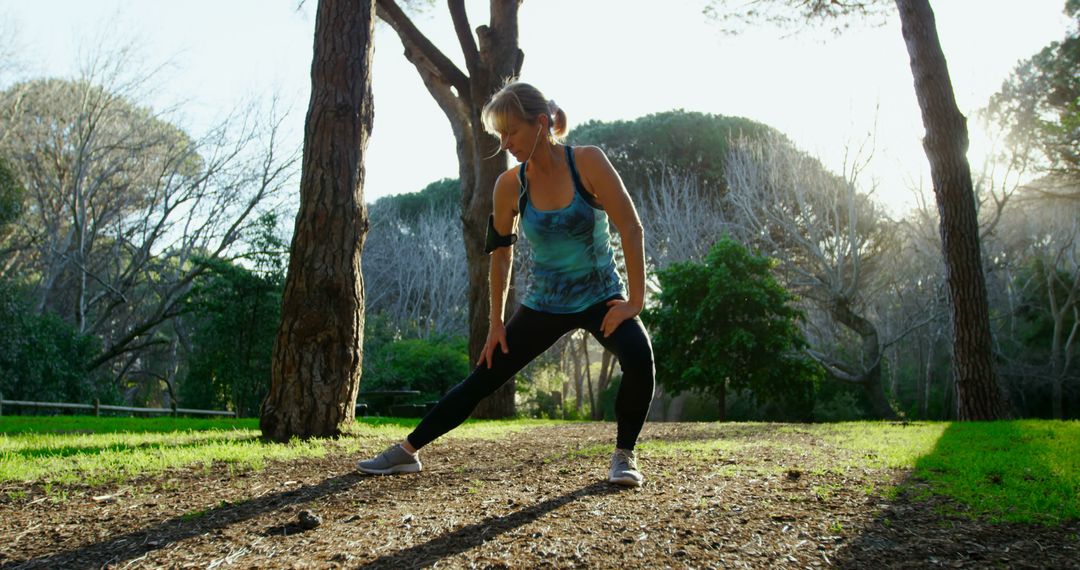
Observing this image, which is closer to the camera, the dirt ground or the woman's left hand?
the dirt ground

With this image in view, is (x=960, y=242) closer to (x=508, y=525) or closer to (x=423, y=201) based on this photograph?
(x=508, y=525)

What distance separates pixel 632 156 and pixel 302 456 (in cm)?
2433

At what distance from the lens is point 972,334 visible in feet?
30.8

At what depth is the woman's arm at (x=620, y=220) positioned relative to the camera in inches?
132

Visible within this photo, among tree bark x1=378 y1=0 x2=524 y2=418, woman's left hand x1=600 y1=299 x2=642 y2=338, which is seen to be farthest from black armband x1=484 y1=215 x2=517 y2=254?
tree bark x1=378 y1=0 x2=524 y2=418

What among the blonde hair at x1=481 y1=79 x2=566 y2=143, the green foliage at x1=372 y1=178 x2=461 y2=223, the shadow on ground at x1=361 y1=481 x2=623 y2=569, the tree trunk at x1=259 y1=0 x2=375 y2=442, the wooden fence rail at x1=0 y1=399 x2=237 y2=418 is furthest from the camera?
the green foliage at x1=372 y1=178 x2=461 y2=223

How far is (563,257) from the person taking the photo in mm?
3482

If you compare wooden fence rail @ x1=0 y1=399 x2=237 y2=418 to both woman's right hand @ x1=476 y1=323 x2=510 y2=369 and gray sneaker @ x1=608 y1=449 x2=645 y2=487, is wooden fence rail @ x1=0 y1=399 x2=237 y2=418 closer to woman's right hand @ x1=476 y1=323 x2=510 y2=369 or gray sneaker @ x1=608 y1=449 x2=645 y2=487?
woman's right hand @ x1=476 y1=323 x2=510 y2=369

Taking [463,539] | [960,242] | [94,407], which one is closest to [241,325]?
[94,407]

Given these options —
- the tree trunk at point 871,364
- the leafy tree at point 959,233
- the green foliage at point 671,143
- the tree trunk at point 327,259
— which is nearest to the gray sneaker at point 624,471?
the tree trunk at point 327,259

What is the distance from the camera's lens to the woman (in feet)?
11.1

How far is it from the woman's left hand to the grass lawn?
116 cm

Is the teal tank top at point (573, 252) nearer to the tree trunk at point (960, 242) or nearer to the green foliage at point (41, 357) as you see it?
the tree trunk at point (960, 242)

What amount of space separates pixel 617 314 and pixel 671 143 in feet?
81.2
